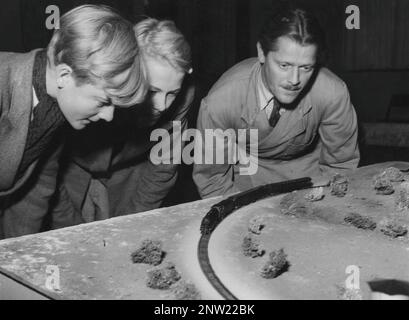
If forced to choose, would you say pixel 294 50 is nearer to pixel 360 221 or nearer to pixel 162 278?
pixel 360 221

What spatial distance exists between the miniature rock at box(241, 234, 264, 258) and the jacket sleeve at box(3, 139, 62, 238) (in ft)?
3.82

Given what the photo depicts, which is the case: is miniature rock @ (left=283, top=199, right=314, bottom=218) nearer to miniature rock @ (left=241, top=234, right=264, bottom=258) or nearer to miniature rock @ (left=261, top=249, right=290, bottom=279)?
miniature rock @ (left=241, top=234, right=264, bottom=258)

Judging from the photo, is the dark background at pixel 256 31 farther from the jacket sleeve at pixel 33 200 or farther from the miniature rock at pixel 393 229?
the miniature rock at pixel 393 229

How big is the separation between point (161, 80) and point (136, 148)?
0.57 metres

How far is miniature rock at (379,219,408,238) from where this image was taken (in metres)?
1.57

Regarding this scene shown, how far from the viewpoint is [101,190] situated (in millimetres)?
2668

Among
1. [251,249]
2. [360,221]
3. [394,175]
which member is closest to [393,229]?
[360,221]

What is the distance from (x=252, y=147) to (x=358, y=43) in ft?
19.4

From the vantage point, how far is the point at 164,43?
2.09m

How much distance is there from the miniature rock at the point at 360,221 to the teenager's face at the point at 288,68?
2.82 ft

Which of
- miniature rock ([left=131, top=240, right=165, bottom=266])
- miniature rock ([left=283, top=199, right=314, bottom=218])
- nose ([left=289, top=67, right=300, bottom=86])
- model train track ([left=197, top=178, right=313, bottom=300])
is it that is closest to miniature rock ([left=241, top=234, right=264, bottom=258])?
model train track ([left=197, top=178, right=313, bottom=300])

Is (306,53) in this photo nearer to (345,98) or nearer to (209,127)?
(345,98)
